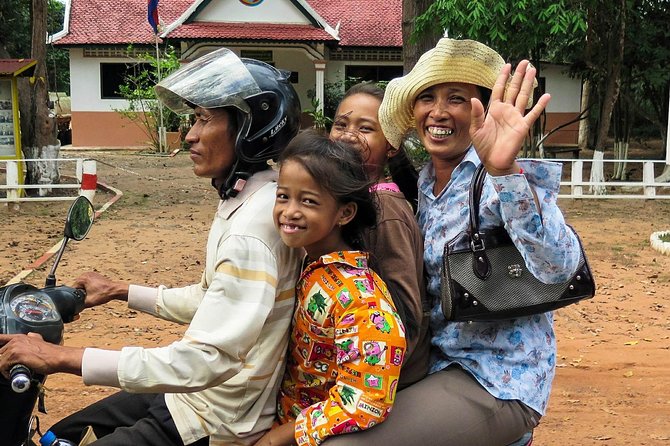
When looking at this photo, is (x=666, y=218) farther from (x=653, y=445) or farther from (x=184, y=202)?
(x=653, y=445)

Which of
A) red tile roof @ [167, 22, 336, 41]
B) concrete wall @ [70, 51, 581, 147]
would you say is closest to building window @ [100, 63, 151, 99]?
concrete wall @ [70, 51, 581, 147]

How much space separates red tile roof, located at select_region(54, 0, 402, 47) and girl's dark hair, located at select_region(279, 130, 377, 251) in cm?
2238

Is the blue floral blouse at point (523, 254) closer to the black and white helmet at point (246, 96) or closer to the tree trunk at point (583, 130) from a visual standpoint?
Result: the black and white helmet at point (246, 96)

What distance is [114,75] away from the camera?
26.5m

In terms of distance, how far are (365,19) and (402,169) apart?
82.2 feet

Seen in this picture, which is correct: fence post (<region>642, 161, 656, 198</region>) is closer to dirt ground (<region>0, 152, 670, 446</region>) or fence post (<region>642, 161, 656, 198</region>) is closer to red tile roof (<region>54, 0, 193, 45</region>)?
dirt ground (<region>0, 152, 670, 446</region>)

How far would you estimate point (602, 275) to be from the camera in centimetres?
869

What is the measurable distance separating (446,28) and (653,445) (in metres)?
9.37

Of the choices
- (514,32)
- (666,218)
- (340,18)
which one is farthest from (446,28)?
(340,18)

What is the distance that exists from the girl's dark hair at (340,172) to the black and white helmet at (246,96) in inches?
5.2

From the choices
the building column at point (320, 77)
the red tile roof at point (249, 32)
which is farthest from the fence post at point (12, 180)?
the building column at point (320, 77)

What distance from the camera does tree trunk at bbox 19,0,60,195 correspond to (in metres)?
14.0

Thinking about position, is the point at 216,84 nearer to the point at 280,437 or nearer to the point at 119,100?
the point at 280,437

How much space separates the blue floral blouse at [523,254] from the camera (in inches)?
82.0
